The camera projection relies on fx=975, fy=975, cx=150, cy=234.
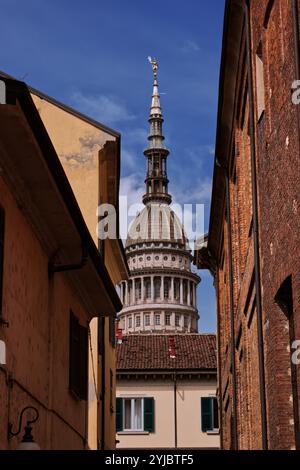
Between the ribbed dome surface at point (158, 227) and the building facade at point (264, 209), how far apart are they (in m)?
109

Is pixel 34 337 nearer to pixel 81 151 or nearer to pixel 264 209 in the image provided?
pixel 264 209

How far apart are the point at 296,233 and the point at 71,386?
19.1ft

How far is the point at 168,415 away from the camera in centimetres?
5106

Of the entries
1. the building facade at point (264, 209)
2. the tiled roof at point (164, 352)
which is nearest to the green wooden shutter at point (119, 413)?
the tiled roof at point (164, 352)

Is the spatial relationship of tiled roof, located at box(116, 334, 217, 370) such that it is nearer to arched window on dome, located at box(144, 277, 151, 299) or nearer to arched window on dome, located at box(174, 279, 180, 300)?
arched window on dome, located at box(174, 279, 180, 300)

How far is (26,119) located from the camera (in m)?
9.87

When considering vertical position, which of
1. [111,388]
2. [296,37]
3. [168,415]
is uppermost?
[168,415]

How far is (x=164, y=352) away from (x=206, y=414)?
4.31 metres

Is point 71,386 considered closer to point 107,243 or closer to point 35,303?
point 35,303

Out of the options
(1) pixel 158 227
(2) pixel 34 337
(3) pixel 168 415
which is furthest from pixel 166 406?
(1) pixel 158 227

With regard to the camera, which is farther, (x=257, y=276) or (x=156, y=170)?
(x=156, y=170)

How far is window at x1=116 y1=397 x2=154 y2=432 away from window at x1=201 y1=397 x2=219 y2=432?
2.69m
